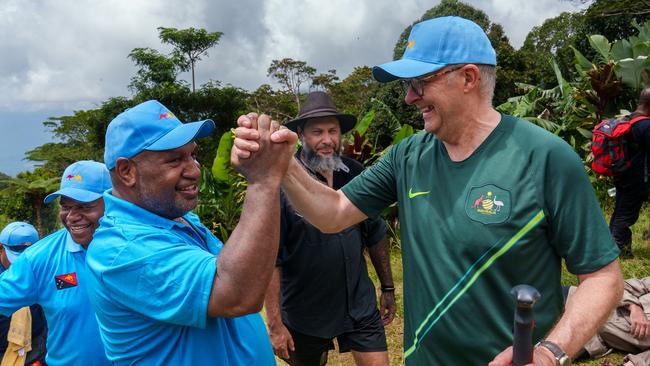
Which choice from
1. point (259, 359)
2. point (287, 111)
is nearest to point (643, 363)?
point (259, 359)

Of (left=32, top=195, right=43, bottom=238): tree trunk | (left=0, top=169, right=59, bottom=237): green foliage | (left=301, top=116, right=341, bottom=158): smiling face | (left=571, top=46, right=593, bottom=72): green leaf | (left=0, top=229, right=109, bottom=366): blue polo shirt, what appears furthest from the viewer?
(left=32, top=195, right=43, bottom=238): tree trunk

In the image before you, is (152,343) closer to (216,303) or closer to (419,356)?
(216,303)

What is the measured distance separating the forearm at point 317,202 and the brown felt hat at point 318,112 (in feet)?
4.95

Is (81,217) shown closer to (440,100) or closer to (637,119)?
(440,100)

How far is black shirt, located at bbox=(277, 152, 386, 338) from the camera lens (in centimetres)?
338

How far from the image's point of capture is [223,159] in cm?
899

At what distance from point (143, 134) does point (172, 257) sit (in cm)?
50

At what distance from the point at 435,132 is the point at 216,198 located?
8.00 meters

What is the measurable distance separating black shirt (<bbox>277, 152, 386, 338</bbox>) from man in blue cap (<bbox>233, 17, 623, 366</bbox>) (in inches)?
47.1

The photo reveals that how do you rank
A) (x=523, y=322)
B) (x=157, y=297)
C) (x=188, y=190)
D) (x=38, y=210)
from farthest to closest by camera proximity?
1. (x=38, y=210)
2. (x=188, y=190)
3. (x=157, y=297)
4. (x=523, y=322)

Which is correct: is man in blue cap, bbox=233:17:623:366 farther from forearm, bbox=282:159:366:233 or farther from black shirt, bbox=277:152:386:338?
black shirt, bbox=277:152:386:338

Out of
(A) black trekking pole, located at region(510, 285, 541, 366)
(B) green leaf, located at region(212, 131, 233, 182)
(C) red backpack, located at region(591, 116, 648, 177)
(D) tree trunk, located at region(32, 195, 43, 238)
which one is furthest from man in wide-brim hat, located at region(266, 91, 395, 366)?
(D) tree trunk, located at region(32, 195, 43, 238)

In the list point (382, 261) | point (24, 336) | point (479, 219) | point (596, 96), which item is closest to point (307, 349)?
point (382, 261)

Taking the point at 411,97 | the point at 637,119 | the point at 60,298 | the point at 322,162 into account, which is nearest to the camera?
the point at 411,97
